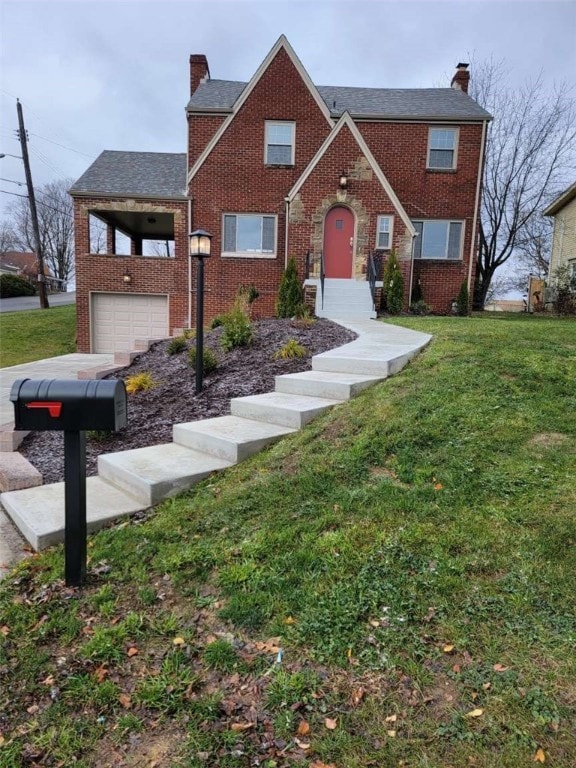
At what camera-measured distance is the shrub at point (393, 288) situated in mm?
13016

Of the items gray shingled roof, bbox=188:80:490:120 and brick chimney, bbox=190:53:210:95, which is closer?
gray shingled roof, bbox=188:80:490:120

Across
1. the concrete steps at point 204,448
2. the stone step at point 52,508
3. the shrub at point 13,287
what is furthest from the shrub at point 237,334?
the shrub at point 13,287

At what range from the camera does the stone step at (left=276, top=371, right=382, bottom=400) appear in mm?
4895

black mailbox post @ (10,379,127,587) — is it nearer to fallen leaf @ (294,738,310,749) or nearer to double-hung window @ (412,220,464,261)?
fallen leaf @ (294,738,310,749)

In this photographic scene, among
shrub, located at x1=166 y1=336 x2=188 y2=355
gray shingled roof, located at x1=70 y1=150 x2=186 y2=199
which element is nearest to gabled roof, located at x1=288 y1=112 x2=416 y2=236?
gray shingled roof, located at x1=70 y1=150 x2=186 y2=199

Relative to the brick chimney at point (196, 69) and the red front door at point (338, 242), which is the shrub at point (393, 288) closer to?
the red front door at point (338, 242)

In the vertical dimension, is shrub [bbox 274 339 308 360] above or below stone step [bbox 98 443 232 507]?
above

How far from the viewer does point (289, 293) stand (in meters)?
12.7

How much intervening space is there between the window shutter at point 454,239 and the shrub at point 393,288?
2.92m

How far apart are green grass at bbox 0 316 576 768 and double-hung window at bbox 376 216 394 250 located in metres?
10.9

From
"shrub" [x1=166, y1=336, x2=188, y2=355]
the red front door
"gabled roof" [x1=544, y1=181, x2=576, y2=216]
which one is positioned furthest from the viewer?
"gabled roof" [x1=544, y1=181, x2=576, y2=216]

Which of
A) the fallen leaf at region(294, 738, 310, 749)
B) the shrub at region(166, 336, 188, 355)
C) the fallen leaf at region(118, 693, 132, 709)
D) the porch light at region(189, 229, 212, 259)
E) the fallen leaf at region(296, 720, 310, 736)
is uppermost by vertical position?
the porch light at region(189, 229, 212, 259)

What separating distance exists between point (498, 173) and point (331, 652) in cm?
2722

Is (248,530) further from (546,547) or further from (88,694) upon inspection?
(546,547)
